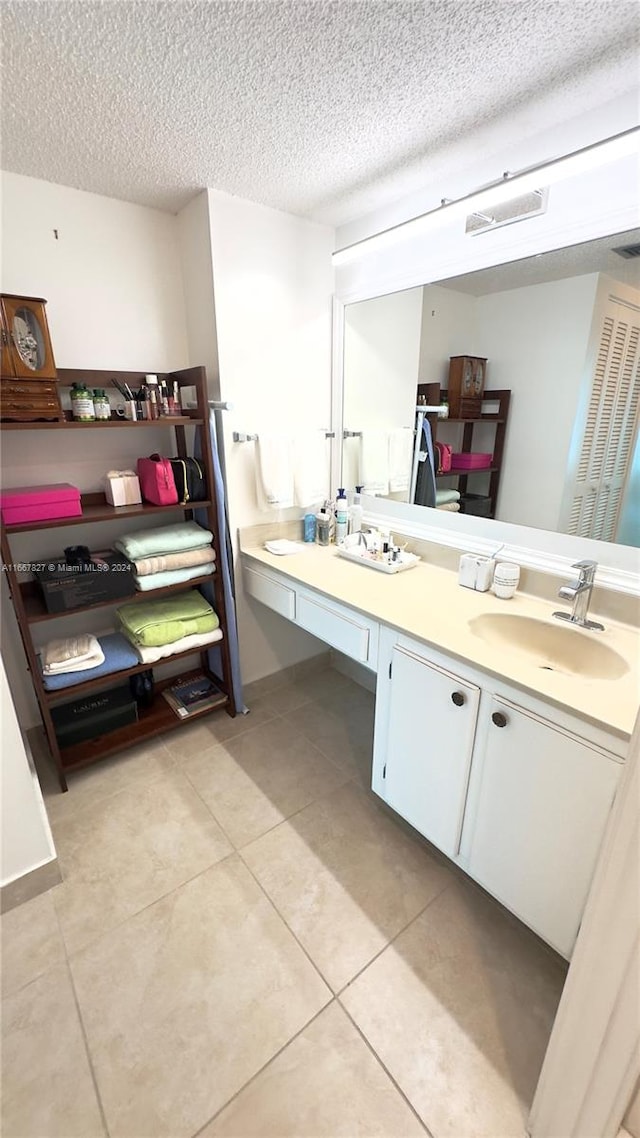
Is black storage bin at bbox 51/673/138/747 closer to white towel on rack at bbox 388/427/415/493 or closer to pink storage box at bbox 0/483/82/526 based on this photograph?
pink storage box at bbox 0/483/82/526

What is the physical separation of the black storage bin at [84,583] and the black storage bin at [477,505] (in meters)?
1.37

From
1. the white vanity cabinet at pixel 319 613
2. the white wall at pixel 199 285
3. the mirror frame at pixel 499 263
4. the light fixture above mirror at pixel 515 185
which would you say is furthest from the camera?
the white wall at pixel 199 285

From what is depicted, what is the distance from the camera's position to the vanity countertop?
1.01 m

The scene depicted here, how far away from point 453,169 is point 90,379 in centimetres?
153

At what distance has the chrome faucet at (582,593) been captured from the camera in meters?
1.32

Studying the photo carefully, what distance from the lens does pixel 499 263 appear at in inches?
58.3

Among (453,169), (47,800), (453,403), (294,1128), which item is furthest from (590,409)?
(47,800)

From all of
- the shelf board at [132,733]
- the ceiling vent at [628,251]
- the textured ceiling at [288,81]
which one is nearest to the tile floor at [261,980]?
the shelf board at [132,733]

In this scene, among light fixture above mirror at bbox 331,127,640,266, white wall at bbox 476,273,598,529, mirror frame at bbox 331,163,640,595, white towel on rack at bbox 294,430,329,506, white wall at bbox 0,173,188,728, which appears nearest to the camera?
light fixture above mirror at bbox 331,127,640,266

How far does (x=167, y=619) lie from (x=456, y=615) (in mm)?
1223

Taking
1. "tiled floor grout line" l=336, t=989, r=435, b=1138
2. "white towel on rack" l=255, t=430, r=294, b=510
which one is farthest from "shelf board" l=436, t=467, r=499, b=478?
"tiled floor grout line" l=336, t=989, r=435, b=1138

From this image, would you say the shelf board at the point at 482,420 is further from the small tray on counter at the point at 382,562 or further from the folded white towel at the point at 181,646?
the folded white towel at the point at 181,646

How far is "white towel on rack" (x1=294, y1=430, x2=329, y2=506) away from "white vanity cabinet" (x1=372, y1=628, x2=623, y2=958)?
967 mm

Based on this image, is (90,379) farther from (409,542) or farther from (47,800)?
(47,800)
